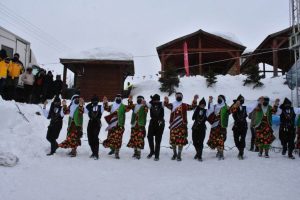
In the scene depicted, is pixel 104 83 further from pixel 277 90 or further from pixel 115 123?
pixel 115 123

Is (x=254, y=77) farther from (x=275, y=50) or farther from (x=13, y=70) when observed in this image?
(x=13, y=70)

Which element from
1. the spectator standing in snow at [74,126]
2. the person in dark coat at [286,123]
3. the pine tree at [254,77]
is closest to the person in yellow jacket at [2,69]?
the spectator standing in snow at [74,126]

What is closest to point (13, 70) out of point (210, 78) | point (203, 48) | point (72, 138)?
point (72, 138)

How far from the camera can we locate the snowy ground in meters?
5.50

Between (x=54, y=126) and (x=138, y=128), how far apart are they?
2.22 metres

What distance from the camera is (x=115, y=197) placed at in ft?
17.4

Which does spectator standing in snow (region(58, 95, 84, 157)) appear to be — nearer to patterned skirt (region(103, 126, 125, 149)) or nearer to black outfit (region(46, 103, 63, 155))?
black outfit (region(46, 103, 63, 155))

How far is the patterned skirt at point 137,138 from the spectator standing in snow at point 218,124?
1856mm

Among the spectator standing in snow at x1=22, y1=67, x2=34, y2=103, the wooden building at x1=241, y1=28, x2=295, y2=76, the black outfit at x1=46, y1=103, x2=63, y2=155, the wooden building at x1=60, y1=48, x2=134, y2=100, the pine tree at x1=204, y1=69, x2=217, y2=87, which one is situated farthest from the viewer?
the wooden building at x1=241, y1=28, x2=295, y2=76

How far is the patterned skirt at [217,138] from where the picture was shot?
908cm

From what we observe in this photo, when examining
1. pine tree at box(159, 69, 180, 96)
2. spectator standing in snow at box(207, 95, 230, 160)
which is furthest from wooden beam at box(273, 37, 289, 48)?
spectator standing in snow at box(207, 95, 230, 160)

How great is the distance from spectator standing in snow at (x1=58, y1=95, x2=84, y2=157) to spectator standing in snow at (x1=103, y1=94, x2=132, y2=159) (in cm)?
69

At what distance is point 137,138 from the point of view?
8938mm

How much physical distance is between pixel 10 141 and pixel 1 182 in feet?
8.11
